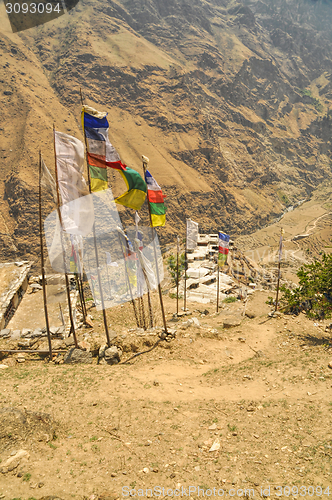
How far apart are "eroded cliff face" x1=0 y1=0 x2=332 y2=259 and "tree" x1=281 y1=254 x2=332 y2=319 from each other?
44.2 m

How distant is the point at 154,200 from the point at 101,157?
2829mm

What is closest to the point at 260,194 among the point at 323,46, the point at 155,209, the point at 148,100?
the point at 148,100

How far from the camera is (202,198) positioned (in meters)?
72.1

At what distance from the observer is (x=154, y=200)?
39.8 feet

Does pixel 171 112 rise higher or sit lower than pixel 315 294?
higher

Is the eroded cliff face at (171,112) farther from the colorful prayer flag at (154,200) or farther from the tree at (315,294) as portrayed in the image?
the tree at (315,294)

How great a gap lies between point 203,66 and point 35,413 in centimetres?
14138

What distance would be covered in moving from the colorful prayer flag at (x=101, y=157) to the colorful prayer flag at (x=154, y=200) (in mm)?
840

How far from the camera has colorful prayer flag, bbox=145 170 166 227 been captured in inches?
473

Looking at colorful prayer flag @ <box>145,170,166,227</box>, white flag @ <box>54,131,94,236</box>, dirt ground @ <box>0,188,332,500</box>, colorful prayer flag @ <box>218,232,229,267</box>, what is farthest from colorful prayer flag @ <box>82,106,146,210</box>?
colorful prayer flag @ <box>218,232,229,267</box>

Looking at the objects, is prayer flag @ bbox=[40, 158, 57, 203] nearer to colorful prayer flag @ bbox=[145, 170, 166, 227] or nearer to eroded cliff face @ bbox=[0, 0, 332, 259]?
colorful prayer flag @ bbox=[145, 170, 166, 227]

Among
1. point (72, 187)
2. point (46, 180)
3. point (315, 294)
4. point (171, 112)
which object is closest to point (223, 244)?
point (315, 294)

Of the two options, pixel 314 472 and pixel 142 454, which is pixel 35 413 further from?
pixel 314 472

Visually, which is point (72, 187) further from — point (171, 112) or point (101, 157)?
point (171, 112)
